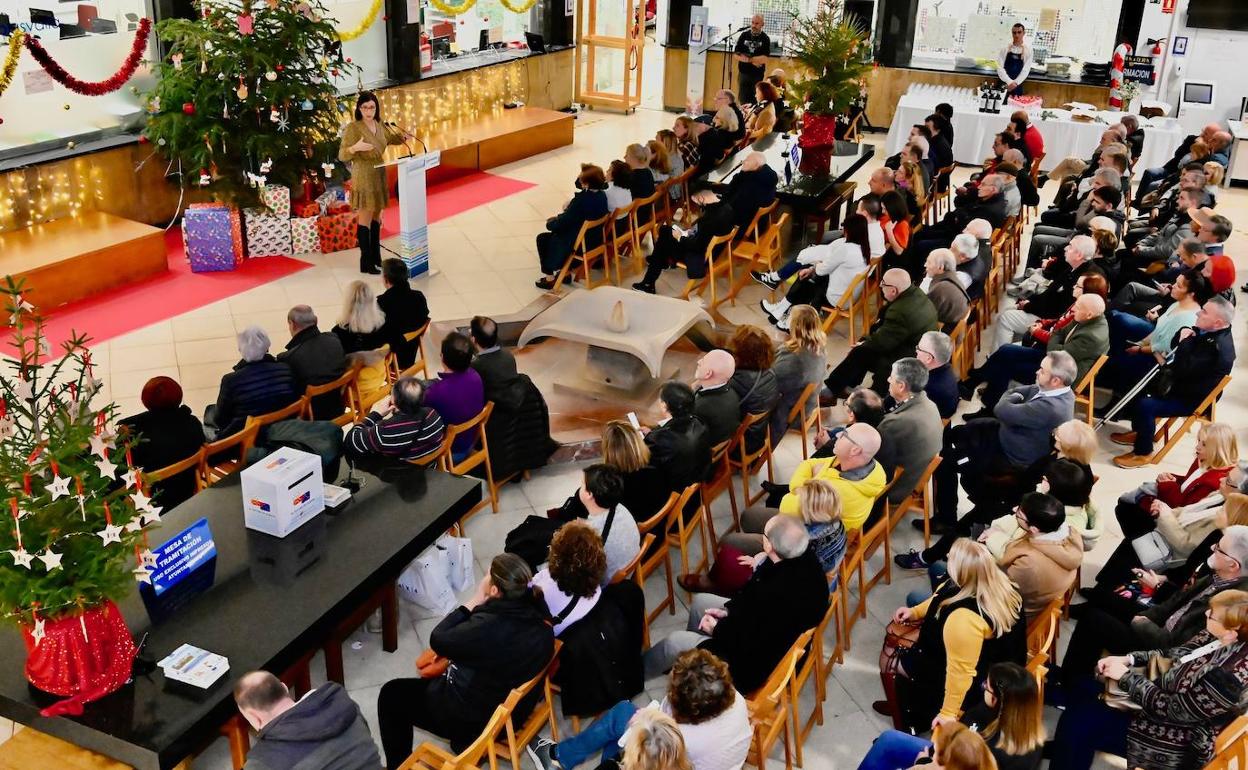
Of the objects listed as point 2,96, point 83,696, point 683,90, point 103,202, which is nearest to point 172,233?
point 103,202

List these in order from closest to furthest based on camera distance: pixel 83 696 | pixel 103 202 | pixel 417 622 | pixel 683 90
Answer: pixel 83 696 < pixel 417 622 < pixel 103 202 < pixel 683 90

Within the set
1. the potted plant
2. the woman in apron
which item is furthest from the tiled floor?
the woman in apron

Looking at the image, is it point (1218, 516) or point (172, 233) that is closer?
point (1218, 516)

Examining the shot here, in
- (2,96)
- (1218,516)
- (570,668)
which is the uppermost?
(2,96)

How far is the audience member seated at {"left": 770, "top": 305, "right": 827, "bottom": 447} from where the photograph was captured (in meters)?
6.33

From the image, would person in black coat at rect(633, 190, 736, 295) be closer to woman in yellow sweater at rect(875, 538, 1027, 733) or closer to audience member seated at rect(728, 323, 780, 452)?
audience member seated at rect(728, 323, 780, 452)

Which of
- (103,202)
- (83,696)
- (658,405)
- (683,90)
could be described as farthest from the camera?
(683,90)

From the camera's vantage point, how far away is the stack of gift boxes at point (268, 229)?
924 centimetres

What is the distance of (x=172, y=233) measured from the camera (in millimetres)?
10078

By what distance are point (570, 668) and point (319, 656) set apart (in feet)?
4.35

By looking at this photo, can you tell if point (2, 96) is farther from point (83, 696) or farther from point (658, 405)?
point (83, 696)

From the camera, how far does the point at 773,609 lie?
4.37 meters

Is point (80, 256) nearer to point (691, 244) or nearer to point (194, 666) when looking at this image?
point (691, 244)

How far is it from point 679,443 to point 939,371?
5.71 feet
